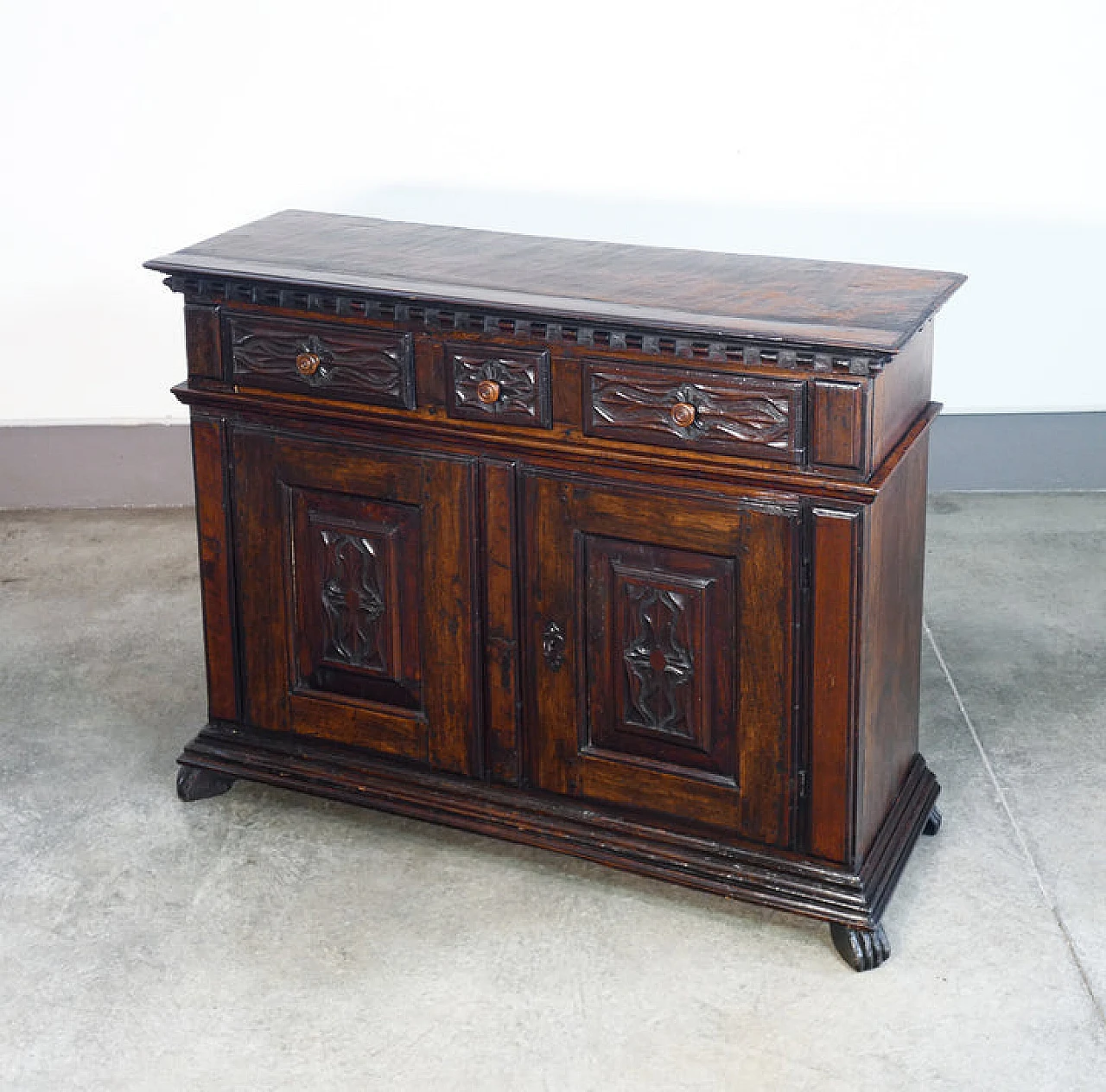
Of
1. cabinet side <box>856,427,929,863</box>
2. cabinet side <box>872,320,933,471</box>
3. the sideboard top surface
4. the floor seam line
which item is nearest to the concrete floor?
the floor seam line

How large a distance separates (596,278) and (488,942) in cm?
113

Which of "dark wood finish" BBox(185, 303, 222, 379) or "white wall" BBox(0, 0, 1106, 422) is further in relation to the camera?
"white wall" BBox(0, 0, 1106, 422)

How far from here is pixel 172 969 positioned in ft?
10.6

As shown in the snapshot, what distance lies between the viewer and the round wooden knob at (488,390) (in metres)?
3.19

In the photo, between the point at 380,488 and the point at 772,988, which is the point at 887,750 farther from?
the point at 380,488

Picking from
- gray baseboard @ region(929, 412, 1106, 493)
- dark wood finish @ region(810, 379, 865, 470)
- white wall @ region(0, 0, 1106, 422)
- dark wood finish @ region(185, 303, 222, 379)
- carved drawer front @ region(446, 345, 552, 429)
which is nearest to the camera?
dark wood finish @ region(810, 379, 865, 470)

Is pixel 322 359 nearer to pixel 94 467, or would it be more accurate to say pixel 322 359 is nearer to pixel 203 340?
pixel 203 340

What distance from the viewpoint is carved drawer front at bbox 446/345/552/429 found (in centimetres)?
316


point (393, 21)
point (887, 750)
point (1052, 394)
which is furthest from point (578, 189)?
point (887, 750)

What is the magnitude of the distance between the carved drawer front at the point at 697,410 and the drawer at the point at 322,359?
35 centimetres

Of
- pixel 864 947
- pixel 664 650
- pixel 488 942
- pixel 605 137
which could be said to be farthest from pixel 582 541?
pixel 605 137

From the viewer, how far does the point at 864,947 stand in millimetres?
3201

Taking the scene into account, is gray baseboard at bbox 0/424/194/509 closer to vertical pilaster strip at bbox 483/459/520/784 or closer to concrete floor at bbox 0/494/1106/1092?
concrete floor at bbox 0/494/1106/1092

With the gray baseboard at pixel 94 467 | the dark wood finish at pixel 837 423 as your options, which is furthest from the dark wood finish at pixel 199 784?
the gray baseboard at pixel 94 467
